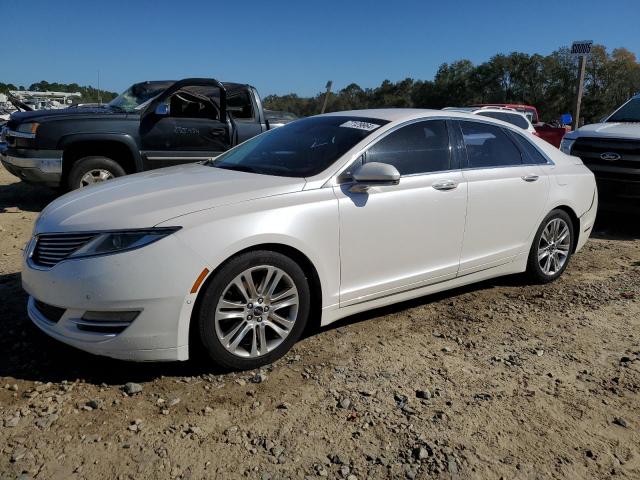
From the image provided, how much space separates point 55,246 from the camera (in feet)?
9.98

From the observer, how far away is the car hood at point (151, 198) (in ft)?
9.73

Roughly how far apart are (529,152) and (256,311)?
116 inches

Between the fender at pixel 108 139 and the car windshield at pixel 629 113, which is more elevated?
the car windshield at pixel 629 113

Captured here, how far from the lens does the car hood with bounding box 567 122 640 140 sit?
23.2ft

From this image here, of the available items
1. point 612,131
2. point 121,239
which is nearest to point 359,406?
point 121,239

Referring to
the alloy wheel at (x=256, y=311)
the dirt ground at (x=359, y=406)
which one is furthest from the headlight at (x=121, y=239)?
the dirt ground at (x=359, y=406)

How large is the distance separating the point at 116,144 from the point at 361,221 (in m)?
4.89

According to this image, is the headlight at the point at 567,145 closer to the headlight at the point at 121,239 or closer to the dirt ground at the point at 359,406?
the dirt ground at the point at 359,406

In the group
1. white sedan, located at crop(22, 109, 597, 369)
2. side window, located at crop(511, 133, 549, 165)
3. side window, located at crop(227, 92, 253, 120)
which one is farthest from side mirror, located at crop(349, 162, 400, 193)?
side window, located at crop(227, 92, 253, 120)

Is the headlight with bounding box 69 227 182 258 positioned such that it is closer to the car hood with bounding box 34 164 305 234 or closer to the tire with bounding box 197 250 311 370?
the car hood with bounding box 34 164 305 234

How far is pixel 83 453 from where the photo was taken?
8.07 ft

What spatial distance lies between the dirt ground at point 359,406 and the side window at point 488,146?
48.1 inches

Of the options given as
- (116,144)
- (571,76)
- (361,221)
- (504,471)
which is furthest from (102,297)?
(571,76)

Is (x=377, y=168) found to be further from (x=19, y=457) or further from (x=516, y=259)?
(x=19, y=457)
